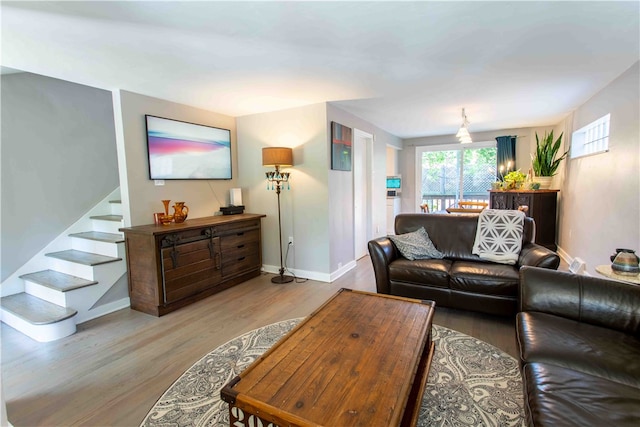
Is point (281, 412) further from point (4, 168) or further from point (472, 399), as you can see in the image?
point (4, 168)

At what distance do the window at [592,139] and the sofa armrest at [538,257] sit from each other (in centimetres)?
155

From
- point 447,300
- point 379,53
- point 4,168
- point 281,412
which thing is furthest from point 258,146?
point 281,412

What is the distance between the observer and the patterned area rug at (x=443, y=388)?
167 centimetres

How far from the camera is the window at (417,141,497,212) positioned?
6.73 m

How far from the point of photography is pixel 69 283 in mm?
2980

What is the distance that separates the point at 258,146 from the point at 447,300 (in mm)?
3146

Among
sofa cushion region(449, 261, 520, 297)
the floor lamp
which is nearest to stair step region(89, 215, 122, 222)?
the floor lamp

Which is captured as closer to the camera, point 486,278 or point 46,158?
point 486,278

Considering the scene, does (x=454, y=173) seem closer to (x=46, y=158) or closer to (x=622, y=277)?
(x=622, y=277)

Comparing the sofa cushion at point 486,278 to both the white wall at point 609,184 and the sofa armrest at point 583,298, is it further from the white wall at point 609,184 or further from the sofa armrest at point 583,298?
the white wall at point 609,184

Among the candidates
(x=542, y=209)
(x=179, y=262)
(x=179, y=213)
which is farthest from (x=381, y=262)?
(x=542, y=209)

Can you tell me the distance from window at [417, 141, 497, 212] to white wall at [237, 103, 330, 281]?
13.8 feet

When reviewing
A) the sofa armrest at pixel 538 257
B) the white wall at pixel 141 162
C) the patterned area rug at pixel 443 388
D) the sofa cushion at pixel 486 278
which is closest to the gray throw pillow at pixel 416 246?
the sofa cushion at pixel 486 278

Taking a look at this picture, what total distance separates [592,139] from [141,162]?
18.0 feet
